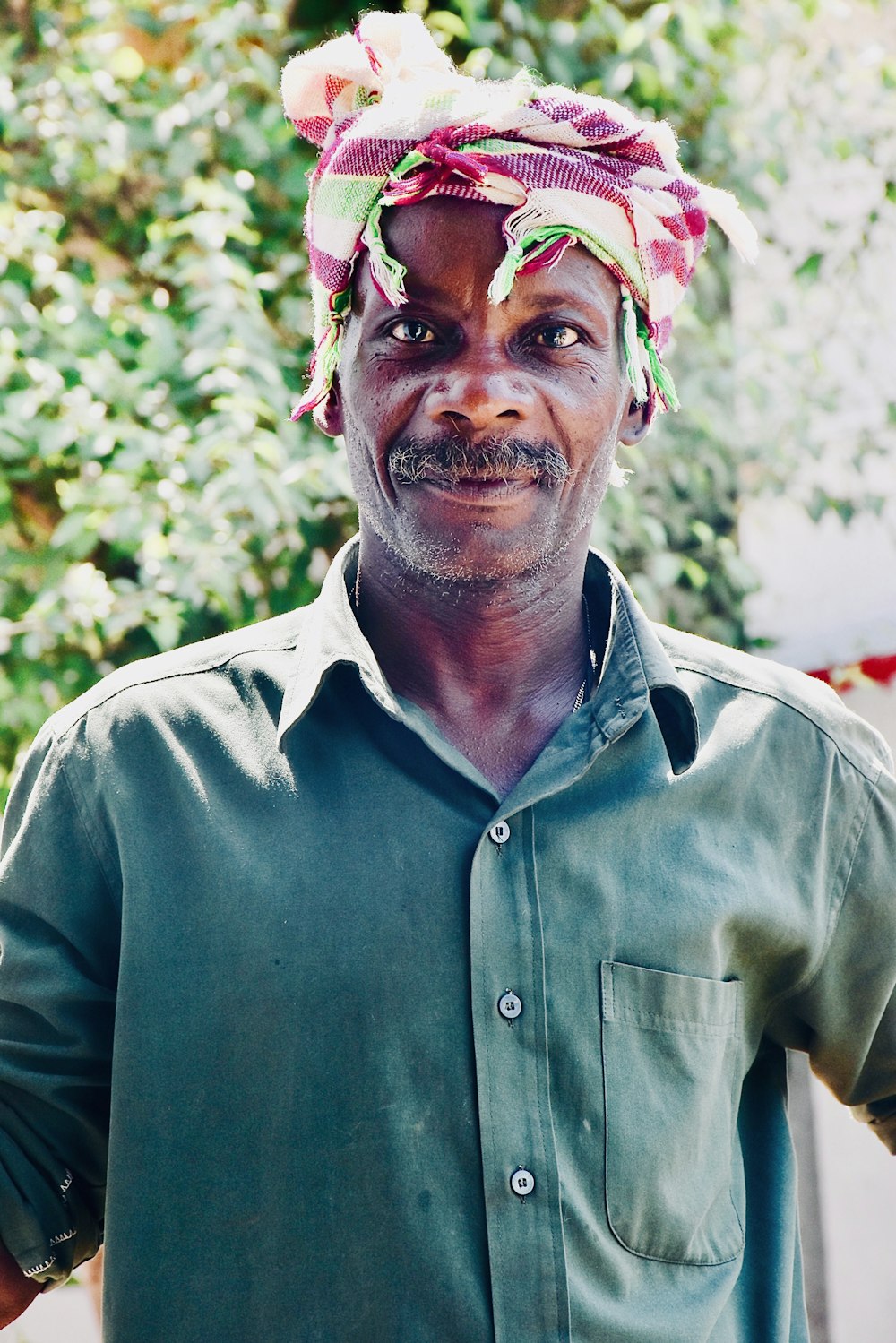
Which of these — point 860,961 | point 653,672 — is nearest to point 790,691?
point 653,672

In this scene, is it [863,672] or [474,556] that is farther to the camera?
[863,672]

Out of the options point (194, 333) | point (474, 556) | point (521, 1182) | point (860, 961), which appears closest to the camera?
point (521, 1182)

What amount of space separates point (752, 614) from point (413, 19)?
235 centimetres

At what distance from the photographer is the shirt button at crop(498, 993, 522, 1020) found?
1.70m

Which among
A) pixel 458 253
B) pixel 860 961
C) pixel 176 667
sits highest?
pixel 458 253

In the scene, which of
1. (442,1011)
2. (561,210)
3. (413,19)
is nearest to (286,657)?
(442,1011)

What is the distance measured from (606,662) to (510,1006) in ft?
1.65

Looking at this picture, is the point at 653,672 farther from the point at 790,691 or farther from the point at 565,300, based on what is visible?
Result: the point at 565,300

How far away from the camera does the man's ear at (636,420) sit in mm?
2143

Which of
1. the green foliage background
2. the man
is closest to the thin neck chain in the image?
the man

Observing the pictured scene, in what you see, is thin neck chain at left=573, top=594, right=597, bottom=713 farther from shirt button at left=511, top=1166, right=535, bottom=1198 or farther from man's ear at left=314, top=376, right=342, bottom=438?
shirt button at left=511, top=1166, right=535, bottom=1198

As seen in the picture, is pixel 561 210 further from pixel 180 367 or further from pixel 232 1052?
pixel 180 367

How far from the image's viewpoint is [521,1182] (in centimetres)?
166

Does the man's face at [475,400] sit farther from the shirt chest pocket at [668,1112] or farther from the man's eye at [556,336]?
the shirt chest pocket at [668,1112]
